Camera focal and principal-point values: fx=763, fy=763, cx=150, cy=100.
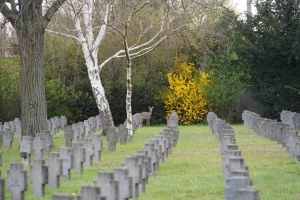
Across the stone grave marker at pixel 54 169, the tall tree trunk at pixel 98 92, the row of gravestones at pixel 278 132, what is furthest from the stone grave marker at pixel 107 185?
the tall tree trunk at pixel 98 92

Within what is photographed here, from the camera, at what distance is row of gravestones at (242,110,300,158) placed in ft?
67.6

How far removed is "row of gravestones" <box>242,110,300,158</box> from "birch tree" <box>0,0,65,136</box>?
777 centimetres

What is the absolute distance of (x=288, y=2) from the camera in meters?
42.9

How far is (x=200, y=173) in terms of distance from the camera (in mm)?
Result: 17188

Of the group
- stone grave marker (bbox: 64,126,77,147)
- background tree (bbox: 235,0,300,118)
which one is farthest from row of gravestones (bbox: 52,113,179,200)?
background tree (bbox: 235,0,300,118)

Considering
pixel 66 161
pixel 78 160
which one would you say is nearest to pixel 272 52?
pixel 78 160

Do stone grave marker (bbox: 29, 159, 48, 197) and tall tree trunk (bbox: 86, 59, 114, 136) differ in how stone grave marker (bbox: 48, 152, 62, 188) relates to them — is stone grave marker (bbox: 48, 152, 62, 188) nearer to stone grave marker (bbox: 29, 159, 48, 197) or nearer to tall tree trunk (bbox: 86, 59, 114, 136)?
stone grave marker (bbox: 29, 159, 48, 197)

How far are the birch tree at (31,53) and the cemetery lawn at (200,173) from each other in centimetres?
111

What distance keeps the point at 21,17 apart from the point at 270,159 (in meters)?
7.98

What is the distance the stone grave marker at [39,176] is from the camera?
518 inches

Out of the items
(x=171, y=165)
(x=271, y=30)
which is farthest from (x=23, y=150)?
(x=271, y=30)

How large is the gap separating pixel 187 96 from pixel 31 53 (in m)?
25.3

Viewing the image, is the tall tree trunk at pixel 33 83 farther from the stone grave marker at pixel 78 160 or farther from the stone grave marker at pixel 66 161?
the stone grave marker at pixel 66 161

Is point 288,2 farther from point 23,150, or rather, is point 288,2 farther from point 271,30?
point 23,150
